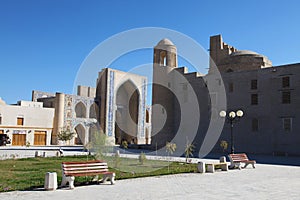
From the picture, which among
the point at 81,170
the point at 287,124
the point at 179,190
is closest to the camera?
the point at 179,190

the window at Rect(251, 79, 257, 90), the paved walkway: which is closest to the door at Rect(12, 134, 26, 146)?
the window at Rect(251, 79, 257, 90)

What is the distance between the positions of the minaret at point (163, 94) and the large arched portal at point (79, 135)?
16064 mm

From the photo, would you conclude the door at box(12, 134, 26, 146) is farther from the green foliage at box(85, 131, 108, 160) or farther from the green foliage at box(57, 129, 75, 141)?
the green foliage at box(85, 131, 108, 160)

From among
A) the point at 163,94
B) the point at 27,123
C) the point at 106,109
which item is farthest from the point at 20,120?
the point at 163,94

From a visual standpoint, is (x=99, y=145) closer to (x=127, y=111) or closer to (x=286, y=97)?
(x=286, y=97)

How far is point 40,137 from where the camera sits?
1617 inches

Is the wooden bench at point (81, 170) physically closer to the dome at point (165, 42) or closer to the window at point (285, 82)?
the window at point (285, 82)

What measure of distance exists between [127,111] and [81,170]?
42.7 meters

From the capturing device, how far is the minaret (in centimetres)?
3266

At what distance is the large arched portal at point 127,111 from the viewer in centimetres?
5067

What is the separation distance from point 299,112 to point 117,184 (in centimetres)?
1915

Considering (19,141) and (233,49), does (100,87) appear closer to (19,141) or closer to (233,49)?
(19,141)

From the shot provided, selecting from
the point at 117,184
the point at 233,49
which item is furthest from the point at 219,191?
the point at 233,49

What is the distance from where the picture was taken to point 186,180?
1043 cm
